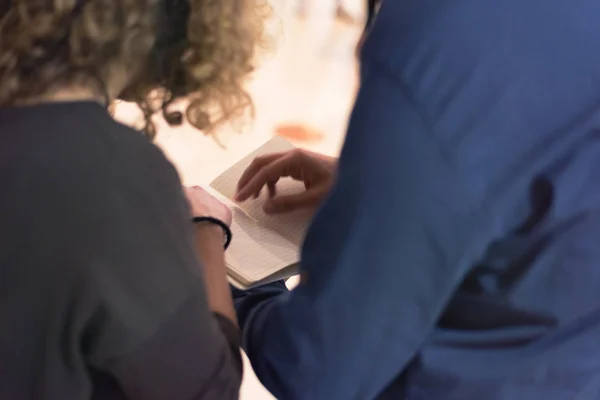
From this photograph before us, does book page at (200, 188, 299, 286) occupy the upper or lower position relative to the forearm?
lower

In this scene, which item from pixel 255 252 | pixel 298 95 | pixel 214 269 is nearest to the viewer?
pixel 214 269

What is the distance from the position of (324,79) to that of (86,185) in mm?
1706

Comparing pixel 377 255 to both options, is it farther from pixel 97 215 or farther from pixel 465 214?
pixel 97 215

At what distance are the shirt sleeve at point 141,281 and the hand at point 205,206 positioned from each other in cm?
18

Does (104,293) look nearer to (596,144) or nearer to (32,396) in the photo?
(32,396)

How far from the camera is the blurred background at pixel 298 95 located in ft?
5.76

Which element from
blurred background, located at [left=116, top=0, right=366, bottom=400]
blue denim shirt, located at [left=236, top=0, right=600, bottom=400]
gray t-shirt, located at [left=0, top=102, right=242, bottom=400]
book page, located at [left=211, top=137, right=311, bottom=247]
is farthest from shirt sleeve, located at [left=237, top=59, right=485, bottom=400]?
blurred background, located at [left=116, top=0, right=366, bottom=400]

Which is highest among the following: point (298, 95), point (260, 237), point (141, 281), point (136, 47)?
point (136, 47)

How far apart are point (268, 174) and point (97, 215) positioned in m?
0.44

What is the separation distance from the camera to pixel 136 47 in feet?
1.91

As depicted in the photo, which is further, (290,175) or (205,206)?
(290,175)

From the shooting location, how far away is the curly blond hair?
1.78ft

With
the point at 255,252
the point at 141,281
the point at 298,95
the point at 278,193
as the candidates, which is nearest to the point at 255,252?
the point at 255,252

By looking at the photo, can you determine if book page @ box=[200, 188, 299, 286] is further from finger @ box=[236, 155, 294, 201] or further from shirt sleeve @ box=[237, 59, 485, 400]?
shirt sleeve @ box=[237, 59, 485, 400]
